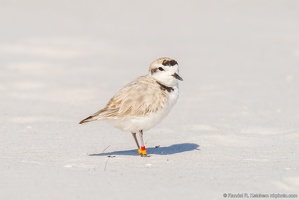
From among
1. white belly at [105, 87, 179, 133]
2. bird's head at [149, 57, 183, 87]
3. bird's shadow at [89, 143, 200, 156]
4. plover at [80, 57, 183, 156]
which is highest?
bird's head at [149, 57, 183, 87]

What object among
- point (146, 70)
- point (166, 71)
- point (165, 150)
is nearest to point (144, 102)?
point (166, 71)

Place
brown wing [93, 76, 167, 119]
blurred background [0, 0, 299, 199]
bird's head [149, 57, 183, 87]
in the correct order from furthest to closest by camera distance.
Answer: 1. blurred background [0, 0, 299, 199]
2. bird's head [149, 57, 183, 87]
3. brown wing [93, 76, 167, 119]

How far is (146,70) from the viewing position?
15.0 metres

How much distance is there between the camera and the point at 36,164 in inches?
286

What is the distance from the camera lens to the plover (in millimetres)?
7957

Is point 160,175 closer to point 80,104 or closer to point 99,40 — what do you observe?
point 80,104

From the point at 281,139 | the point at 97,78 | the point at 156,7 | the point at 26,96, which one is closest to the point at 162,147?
the point at 281,139

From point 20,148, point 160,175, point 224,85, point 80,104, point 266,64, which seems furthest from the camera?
point 266,64

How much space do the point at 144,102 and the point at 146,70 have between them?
7.04 meters

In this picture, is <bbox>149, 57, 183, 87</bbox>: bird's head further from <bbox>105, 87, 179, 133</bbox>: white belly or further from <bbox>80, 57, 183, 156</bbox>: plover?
<bbox>105, 87, 179, 133</bbox>: white belly

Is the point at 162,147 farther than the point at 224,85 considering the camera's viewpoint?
No

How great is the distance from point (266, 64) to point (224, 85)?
2.49 metres

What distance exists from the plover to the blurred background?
635 millimetres

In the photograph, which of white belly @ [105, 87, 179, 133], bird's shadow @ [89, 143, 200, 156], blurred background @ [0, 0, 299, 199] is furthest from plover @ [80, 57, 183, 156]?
blurred background @ [0, 0, 299, 199]
